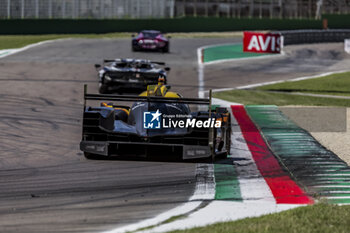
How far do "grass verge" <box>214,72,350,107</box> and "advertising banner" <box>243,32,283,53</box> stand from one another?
12716 mm

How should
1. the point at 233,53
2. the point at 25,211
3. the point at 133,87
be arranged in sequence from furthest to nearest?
the point at 233,53 → the point at 133,87 → the point at 25,211

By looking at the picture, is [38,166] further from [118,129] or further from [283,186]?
[283,186]

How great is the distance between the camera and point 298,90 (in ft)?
95.9

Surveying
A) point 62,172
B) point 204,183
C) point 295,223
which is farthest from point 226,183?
point 295,223

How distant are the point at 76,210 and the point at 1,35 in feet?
134

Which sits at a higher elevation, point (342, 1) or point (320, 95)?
point (342, 1)

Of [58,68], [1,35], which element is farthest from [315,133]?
[1,35]

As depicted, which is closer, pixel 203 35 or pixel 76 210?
pixel 76 210

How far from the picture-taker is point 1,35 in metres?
48.7

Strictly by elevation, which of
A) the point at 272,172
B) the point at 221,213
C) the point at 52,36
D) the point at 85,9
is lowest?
the point at 272,172

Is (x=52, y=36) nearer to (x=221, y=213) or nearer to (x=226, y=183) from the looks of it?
(x=226, y=183)

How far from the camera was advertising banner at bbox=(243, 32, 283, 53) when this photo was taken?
46.3 metres

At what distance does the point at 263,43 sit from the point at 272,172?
112 ft

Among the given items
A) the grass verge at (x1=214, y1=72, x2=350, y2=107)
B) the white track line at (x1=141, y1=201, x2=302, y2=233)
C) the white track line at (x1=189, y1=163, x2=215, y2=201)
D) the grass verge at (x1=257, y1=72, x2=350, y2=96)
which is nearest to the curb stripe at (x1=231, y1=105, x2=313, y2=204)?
the white track line at (x1=141, y1=201, x2=302, y2=233)
